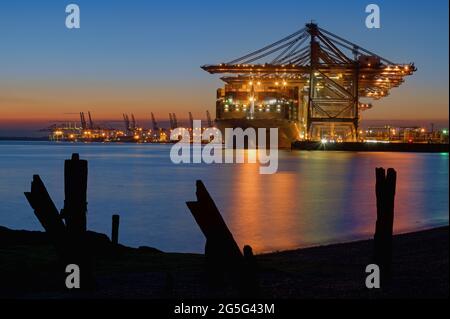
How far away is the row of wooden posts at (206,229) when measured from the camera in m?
7.53

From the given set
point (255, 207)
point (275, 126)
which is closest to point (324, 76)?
point (275, 126)

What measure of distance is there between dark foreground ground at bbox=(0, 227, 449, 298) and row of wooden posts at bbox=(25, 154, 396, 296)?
285mm

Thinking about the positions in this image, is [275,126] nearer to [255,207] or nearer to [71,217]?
[255,207]

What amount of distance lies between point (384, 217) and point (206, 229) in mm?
2408

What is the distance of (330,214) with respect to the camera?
25875 mm

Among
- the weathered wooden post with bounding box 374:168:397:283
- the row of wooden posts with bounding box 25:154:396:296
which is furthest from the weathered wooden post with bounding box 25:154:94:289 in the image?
the weathered wooden post with bounding box 374:168:397:283

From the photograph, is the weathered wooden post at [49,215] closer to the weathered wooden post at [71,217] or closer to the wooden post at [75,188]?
the weathered wooden post at [71,217]

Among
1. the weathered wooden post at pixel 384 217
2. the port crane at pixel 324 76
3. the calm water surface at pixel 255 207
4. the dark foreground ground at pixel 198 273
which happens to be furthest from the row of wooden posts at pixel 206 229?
the port crane at pixel 324 76

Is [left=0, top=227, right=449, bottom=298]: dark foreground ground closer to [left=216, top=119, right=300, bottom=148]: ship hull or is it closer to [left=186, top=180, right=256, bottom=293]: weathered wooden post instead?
[left=186, top=180, right=256, bottom=293]: weathered wooden post

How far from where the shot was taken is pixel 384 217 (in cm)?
865

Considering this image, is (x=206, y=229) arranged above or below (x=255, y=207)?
above
